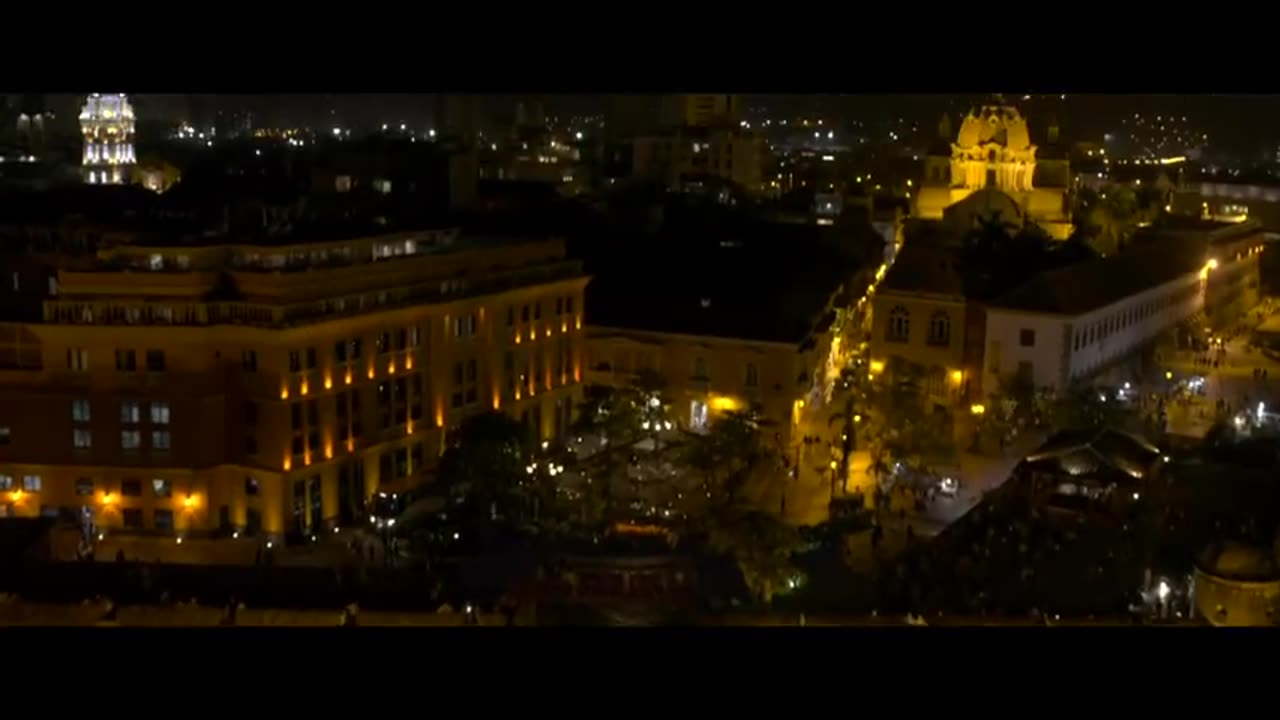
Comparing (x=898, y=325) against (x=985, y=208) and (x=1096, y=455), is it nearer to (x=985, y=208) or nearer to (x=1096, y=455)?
(x=1096, y=455)

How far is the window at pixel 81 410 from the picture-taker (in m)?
5.62

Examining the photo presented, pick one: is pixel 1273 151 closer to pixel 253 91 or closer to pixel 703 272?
pixel 703 272

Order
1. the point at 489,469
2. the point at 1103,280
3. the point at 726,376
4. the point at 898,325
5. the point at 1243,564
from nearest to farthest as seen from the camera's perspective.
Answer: the point at 1243,564
the point at 489,469
the point at 726,376
the point at 898,325
the point at 1103,280

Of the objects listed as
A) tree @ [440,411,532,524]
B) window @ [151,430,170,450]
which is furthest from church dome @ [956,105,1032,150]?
window @ [151,430,170,450]

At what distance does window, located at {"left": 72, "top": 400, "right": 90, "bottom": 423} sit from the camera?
18.4 feet

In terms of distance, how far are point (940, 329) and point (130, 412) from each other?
13.8 ft

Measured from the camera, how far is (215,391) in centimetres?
574

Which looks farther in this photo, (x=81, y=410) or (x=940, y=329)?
(x=940, y=329)

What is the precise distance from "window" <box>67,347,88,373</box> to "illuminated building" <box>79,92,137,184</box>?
36.0 feet

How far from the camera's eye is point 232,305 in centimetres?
581

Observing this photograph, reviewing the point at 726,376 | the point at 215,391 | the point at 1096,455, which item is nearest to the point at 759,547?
the point at 1096,455

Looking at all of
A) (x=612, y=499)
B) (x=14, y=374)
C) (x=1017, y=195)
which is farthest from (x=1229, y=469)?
(x=1017, y=195)

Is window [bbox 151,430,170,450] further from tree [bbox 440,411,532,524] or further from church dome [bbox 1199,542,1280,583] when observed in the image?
church dome [bbox 1199,542,1280,583]

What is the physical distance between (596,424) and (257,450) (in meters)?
1.56
